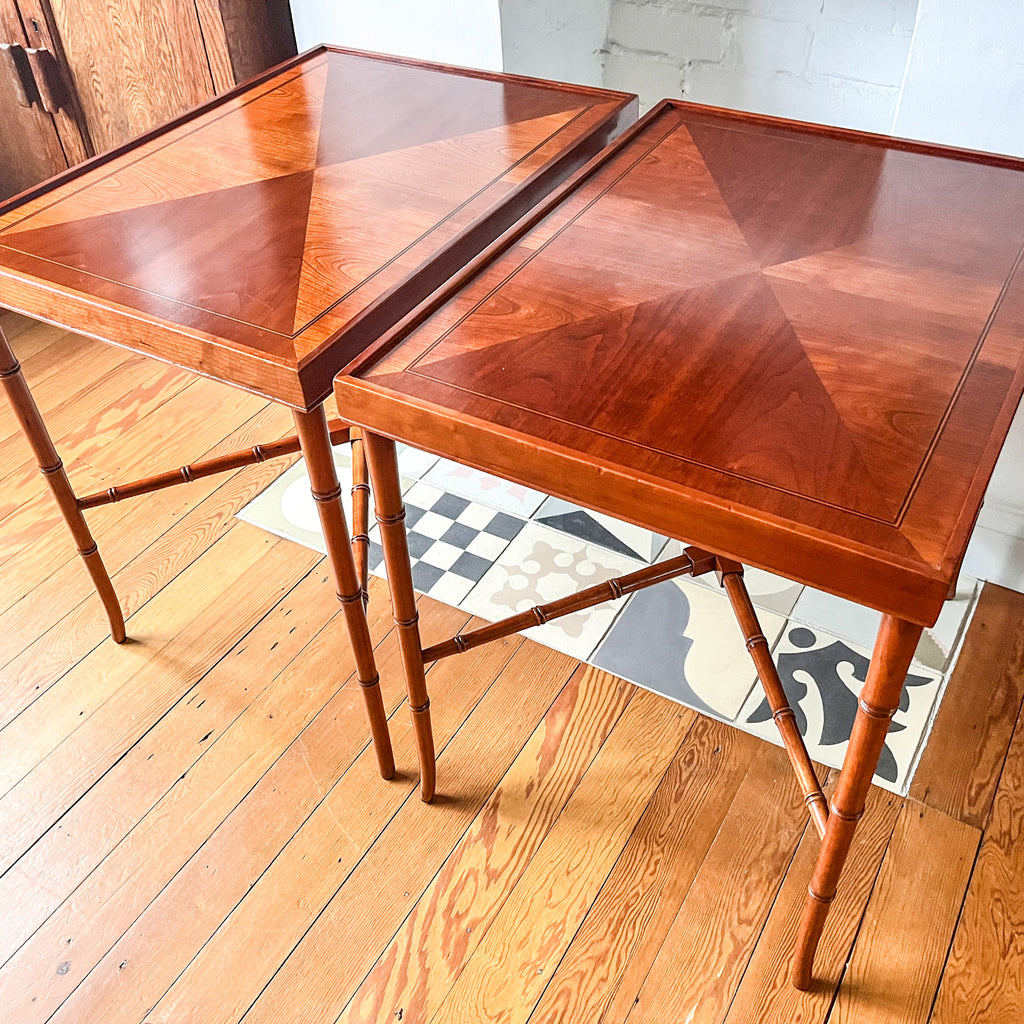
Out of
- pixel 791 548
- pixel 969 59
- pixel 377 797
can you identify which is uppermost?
pixel 969 59

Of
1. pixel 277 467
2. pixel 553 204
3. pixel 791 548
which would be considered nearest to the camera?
pixel 791 548

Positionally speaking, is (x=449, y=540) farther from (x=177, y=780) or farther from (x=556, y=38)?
(x=556, y=38)

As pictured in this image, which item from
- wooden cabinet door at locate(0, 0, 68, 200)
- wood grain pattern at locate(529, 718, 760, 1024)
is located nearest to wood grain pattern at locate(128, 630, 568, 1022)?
wood grain pattern at locate(529, 718, 760, 1024)

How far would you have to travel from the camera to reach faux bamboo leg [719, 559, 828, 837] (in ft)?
3.52

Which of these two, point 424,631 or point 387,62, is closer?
point 387,62

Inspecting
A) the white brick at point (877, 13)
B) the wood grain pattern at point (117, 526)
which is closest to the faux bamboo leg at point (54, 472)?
the wood grain pattern at point (117, 526)

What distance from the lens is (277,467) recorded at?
6.70 ft

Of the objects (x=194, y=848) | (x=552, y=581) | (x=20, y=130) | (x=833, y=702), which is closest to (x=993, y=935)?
(x=833, y=702)

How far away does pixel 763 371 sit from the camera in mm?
914

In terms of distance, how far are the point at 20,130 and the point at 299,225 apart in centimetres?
145

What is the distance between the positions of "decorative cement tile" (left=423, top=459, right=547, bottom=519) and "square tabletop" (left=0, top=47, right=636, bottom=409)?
0.72 metres

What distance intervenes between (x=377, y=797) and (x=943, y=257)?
1.03 m

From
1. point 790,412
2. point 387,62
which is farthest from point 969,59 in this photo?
point 387,62

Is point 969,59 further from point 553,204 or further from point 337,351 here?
point 337,351
